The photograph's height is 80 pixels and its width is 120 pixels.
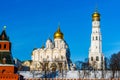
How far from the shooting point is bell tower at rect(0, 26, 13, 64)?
58.3m

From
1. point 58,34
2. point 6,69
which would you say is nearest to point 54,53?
point 58,34

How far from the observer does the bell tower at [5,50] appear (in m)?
58.3

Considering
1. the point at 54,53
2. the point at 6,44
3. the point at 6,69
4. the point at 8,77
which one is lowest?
the point at 8,77

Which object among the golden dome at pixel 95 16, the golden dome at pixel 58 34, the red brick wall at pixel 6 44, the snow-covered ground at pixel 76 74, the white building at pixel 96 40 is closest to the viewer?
the red brick wall at pixel 6 44

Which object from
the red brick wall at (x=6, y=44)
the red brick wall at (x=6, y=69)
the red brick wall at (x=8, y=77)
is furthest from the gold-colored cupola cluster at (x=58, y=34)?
the red brick wall at (x=8, y=77)

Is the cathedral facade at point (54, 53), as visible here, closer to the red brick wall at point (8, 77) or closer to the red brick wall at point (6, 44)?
the red brick wall at point (6, 44)

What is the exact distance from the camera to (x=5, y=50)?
193ft

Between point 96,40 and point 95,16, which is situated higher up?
point 95,16

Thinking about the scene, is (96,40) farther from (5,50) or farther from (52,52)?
(5,50)

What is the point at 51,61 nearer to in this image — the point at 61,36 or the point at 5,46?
the point at 61,36

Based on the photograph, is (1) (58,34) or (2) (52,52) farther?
(1) (58,34)

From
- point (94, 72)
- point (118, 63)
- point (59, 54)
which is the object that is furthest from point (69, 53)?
point (94, 72)

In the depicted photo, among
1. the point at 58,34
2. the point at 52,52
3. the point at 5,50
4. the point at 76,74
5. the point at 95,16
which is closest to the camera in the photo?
the point at 5,50

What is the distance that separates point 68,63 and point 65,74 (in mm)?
31394
